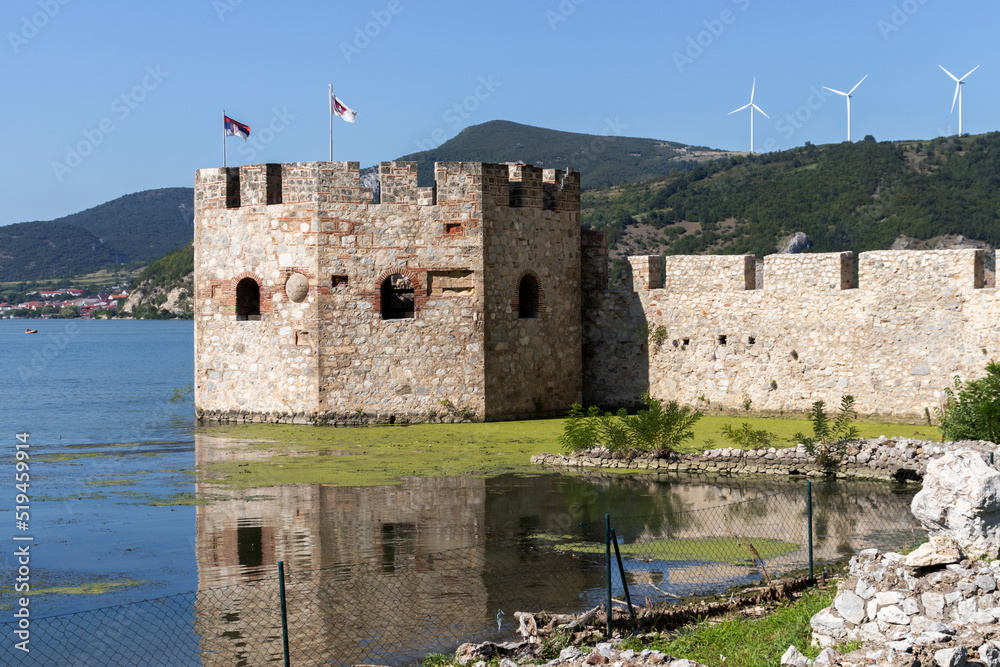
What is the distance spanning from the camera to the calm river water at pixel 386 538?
32.4ft

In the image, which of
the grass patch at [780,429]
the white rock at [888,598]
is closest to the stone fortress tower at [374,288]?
the grass patch at [780,429]

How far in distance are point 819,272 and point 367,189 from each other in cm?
899

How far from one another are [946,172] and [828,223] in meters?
10.1

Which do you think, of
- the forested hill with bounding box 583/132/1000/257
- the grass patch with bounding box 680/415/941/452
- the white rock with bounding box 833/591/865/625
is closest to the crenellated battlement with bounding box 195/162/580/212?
the grass patch with bounding box 680/415/941/452

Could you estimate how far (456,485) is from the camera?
16.2 m

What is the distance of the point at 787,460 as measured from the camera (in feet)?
55.5

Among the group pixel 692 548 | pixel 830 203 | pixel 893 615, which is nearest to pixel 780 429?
pixel 692 548

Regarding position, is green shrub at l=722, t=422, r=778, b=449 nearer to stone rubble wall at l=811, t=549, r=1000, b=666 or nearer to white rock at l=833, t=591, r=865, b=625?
stone rubble wall at l=811, t=549, r=1000, b=666

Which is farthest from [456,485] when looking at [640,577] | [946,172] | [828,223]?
[946,172]

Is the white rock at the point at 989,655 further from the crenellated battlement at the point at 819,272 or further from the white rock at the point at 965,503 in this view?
the crenellated battlement at the point at 819,272

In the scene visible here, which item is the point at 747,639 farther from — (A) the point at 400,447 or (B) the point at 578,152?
(B) the point at 578,152

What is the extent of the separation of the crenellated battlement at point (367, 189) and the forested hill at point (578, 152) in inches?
3683

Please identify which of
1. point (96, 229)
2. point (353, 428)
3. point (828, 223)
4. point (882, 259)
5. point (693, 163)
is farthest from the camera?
point (96, 229)

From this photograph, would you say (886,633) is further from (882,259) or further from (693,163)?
(693,163)
